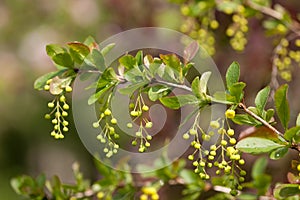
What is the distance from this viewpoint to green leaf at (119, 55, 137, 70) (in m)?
0.68

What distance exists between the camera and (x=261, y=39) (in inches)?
71.2

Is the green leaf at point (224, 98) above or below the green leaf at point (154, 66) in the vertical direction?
below

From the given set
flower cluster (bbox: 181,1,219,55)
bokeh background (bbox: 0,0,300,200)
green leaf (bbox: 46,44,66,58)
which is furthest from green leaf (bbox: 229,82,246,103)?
bokeh background (bbox: 0,0,300,200)

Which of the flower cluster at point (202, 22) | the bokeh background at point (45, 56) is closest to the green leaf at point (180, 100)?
the flower cluster at point (202, 22)

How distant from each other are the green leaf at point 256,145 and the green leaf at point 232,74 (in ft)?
0.24

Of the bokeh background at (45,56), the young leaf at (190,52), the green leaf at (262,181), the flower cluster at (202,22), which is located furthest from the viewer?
the bokeh background at (45,56)

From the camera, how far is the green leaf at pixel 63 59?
0.69 meters

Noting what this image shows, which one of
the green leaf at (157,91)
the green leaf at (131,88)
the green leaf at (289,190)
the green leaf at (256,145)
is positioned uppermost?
the green leaf at (131,88)

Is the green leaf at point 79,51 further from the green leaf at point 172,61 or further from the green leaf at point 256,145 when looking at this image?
the green leaf at point 256,145

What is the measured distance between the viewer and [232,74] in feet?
2.20

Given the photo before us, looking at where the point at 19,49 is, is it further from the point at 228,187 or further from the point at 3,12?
the point at 228,187

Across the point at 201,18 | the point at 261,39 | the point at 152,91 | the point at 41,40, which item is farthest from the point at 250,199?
the point at 41,40

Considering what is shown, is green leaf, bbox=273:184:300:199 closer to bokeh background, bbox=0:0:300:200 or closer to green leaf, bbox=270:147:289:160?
green leaf, bbox=270:147:289:160

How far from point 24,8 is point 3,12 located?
197mm
